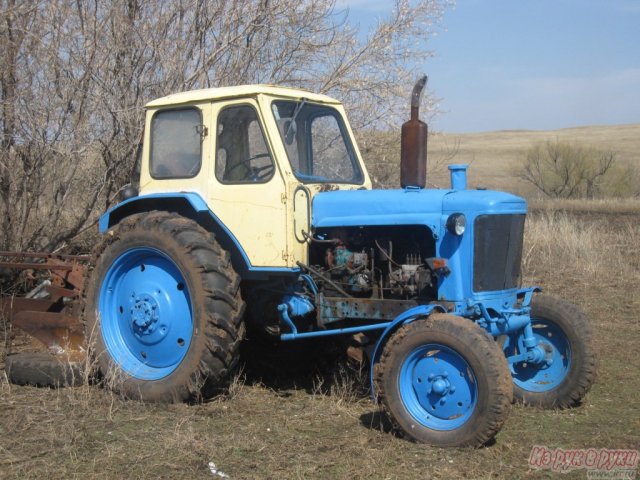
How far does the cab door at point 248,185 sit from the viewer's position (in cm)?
550

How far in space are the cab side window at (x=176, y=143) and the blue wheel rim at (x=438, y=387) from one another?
2.23 meters

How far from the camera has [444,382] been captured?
15.6 ft

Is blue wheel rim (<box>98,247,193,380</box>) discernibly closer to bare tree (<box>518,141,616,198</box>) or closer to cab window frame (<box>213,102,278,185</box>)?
cab window frame (<box>213,102,278,185</box>)

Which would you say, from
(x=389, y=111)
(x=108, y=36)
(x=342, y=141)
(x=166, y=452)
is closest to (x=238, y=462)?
(x=166, y=452)

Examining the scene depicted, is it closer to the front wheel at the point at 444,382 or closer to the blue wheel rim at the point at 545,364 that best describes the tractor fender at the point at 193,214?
the front wheel at the point at 444,382

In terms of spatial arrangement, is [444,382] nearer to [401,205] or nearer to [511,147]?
[401,205]

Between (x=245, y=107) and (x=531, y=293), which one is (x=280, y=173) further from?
(x=531, y=293)

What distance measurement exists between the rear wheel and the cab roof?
924mm

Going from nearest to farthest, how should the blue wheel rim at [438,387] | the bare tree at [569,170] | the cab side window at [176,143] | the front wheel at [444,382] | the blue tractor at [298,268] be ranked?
1. the front wheel at [444,382]
2. the blue wheel rim at [438,387]
3. the blue tractor at [298,268]
4. the cab side window at [176,143]
5. the bare tree at [569,170]

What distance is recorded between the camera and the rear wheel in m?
5.39

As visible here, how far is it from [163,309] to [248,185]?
1099 millimetres

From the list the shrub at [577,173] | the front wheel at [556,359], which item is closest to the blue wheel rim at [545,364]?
the front wheel at [556,359]

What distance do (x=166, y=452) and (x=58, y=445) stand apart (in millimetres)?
662

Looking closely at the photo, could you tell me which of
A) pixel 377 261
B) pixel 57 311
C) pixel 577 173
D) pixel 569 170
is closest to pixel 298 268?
pixel 377 261
